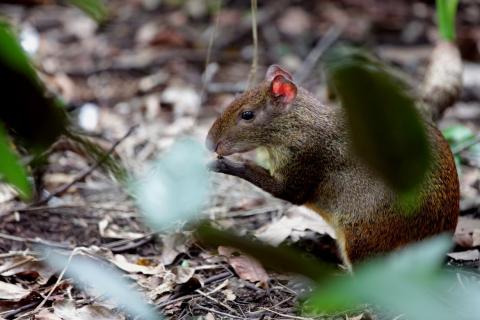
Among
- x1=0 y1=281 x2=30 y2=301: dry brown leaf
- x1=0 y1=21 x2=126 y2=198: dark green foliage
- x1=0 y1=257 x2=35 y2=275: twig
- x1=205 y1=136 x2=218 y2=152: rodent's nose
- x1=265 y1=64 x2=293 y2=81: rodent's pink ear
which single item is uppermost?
x1=265 y1=64 x2=293 y2=81: rodent's pink ear

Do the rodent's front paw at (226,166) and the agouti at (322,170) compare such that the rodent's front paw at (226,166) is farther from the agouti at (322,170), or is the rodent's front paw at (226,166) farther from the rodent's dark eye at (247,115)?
the rodent's dark eye at (247,115)

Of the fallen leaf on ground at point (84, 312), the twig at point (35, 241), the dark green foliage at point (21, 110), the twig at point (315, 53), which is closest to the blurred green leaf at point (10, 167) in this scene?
the dark green foliage at point (21, 110)

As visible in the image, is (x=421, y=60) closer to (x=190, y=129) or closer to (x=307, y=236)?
(x=190, y=129)

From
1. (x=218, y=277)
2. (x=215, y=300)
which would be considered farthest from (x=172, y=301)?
(x=218, y=277)

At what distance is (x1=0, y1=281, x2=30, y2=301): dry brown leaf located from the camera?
297cm

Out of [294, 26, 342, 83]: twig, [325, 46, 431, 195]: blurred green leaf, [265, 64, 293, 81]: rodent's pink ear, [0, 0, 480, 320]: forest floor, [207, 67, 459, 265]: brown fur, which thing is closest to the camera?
[325, 46, 431, 195]: blurred green leaf

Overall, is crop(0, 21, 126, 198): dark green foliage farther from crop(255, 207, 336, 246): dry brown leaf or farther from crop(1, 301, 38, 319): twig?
crop(255, 207, 336, 246): dry brown leaf

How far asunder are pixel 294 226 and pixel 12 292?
140 centimetres

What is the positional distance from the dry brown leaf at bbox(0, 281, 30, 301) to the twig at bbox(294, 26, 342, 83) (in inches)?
116

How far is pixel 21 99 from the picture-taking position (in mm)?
619

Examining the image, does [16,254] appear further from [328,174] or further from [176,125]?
[176,125]

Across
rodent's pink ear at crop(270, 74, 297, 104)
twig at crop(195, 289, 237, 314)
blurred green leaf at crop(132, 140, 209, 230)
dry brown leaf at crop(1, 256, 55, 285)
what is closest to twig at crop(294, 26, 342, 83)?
rodent's pink ear at crop(270, 74, 297, 104)

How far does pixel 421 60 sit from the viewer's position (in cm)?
682

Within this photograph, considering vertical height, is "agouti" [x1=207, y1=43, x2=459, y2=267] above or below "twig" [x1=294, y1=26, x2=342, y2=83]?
below
